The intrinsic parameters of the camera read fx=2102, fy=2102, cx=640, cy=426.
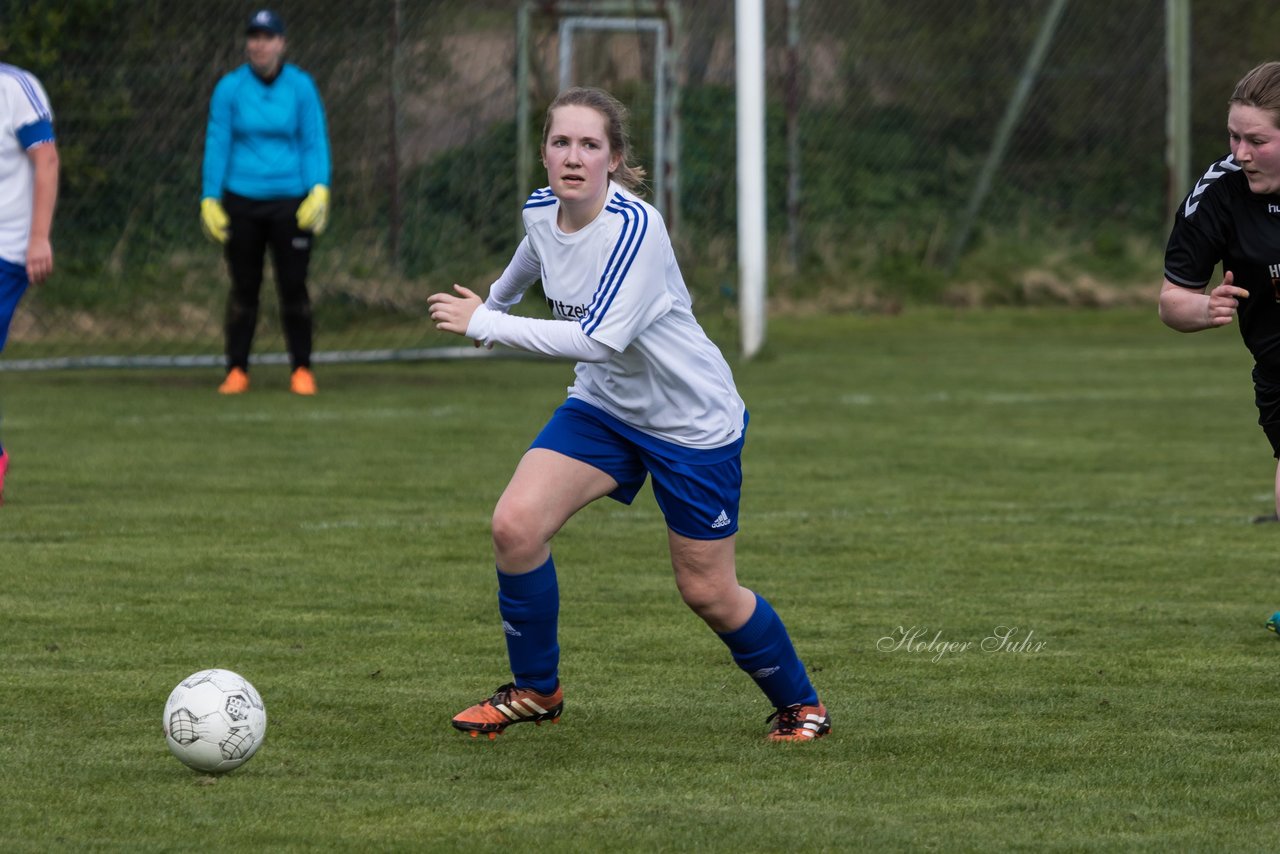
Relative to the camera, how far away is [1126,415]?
12.0 metres

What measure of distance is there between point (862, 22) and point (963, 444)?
9.09 m

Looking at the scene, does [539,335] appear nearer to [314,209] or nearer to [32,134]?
[32,134]

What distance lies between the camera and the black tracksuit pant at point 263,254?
12.3 meters

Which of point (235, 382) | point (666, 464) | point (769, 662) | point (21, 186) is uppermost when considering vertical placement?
point (21, 186)

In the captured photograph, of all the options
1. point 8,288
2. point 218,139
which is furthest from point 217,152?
point 8,288

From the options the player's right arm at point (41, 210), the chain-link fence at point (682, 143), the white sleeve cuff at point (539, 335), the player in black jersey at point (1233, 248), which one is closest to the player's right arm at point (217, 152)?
the chain-link fence at point (682, 143)

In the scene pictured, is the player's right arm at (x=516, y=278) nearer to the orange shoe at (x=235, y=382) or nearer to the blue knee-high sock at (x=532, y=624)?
the blue knee-high sock at (x=532, y=624)

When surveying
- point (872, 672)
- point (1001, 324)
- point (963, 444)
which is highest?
point (872, 672)

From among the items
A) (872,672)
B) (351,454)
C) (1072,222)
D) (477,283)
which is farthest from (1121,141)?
(872,672)

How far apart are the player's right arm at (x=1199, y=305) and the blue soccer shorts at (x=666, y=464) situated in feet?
3.48

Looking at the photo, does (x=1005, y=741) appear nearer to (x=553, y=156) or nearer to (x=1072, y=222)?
(x=553, y=156)

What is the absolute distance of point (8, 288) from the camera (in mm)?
8109

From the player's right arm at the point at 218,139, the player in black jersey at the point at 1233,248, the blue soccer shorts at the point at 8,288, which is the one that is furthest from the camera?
the player's right arm at the point at 218,139

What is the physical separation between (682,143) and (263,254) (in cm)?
476
